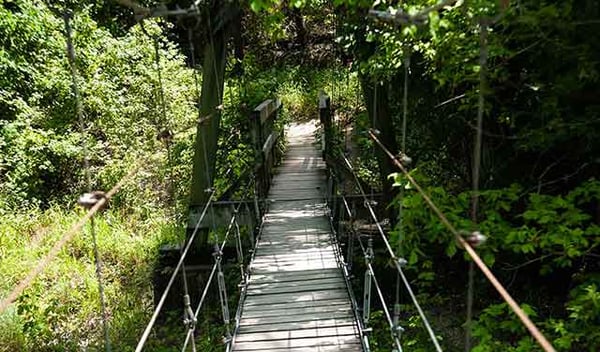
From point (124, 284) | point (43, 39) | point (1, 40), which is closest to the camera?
point (124, 284)

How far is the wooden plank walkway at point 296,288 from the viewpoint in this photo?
8.38ft

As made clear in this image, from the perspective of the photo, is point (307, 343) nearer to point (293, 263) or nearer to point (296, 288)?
point (296, 288)

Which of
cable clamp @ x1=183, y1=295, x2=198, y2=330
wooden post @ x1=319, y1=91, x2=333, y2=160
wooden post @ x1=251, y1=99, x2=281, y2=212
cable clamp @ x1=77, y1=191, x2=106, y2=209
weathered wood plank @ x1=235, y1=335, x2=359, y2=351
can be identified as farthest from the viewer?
wooden post @ x1=319, y1=91, x2=333, y2=160

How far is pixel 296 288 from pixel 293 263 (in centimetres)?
31

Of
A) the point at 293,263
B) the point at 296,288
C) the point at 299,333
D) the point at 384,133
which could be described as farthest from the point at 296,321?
the point at 384,133

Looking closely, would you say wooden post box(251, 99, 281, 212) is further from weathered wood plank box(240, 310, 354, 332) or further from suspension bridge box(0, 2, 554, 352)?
weathered wood plank box(240, 310, 354, 332)

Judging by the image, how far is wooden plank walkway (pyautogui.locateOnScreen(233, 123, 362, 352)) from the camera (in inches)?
101

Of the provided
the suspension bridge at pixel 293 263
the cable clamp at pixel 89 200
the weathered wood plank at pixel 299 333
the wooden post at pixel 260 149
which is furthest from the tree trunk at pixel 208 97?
the cable clamp at pixel 89 200

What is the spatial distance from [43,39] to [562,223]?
5869 millimetres

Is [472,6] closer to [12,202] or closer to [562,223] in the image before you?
[562,223]

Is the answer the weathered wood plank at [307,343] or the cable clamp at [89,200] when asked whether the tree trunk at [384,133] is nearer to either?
the weathered wood plank at [307,343]

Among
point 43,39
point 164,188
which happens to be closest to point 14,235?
point 164,188

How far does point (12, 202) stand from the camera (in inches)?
229

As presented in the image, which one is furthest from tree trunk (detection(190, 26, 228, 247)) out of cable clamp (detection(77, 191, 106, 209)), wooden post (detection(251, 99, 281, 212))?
cable clamp (detection(77, 191, 106, 209))
